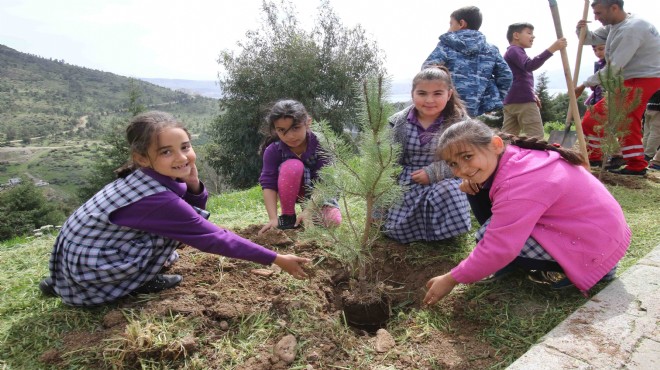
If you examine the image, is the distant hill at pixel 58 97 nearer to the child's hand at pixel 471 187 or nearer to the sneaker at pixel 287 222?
the sneaker at pixel 287 222

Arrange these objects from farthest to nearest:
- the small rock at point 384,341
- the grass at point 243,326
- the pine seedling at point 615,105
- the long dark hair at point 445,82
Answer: the pine seedling at point 615,105, the long dark hair at point 445,82, the small rock at point 384,341, the grass at point 243,326

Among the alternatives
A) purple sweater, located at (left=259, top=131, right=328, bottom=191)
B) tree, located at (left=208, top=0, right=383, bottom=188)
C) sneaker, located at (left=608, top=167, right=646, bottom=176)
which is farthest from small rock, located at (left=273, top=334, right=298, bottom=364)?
tree, located at (left=208, top=0, right=383, bottom=188)

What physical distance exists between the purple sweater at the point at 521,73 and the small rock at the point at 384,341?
4253 millimetres

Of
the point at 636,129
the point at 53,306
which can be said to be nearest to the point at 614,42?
the point at 636,129

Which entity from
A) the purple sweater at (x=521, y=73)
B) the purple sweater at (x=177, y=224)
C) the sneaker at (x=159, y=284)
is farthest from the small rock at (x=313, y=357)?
the purple sweater at (x=521, y=73)

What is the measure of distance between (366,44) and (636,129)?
17628 millimetres

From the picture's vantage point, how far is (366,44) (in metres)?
21.4

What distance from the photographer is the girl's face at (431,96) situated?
280cm

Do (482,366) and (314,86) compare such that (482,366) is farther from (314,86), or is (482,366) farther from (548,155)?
(314,86)

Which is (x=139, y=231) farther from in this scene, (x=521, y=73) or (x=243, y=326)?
(x=521, y=73)

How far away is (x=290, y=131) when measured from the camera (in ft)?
10.5

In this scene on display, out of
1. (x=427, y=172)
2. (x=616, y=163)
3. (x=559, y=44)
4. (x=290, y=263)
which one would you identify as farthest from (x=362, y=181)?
(x=616, y=163)

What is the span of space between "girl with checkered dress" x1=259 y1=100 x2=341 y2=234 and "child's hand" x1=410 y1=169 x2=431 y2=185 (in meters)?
0.71

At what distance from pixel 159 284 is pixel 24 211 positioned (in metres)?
25.7
